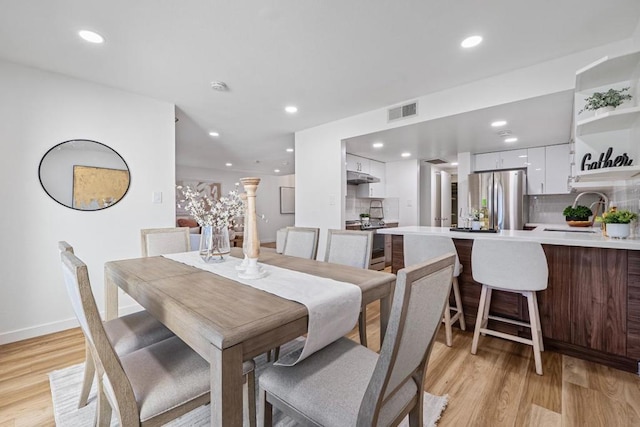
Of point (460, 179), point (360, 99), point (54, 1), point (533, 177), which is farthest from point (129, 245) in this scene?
point (533, 177)

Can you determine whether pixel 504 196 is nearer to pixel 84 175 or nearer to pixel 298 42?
pixel 298 42

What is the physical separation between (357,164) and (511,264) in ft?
11.5

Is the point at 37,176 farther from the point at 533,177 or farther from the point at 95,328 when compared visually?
the point at 533,177

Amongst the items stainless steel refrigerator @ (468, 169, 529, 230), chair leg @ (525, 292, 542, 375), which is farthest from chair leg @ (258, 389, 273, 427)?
stainless steel refrigerator @ (468, 169, 529, 230)

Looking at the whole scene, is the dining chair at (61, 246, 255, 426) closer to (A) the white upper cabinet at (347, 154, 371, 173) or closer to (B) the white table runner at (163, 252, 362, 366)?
(B) the white table runner at (163, 252, 362, 366)

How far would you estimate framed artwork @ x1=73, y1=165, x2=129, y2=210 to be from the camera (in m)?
2.69

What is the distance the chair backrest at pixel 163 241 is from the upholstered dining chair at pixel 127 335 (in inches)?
33.2

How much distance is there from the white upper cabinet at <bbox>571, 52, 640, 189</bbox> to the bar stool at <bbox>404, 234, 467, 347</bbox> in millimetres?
1236

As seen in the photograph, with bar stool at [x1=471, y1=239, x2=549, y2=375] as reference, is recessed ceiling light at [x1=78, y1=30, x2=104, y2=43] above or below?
above

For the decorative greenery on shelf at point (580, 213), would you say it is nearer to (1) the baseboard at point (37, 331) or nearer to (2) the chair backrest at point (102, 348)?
(2) the chair backrest at point (102, 348)

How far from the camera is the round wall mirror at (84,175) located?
2574 millimetres

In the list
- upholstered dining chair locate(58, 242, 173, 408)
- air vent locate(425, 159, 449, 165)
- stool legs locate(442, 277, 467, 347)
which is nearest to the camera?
upholstered dining chair locate(58, 242, 173, 408)

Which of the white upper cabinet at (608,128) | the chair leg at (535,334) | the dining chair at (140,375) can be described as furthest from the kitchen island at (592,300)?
the dining chair at (140,375)

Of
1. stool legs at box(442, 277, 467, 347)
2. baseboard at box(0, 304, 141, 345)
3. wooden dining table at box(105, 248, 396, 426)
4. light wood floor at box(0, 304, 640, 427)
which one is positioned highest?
wooden dining table at box(105, 248, 396, 426)
